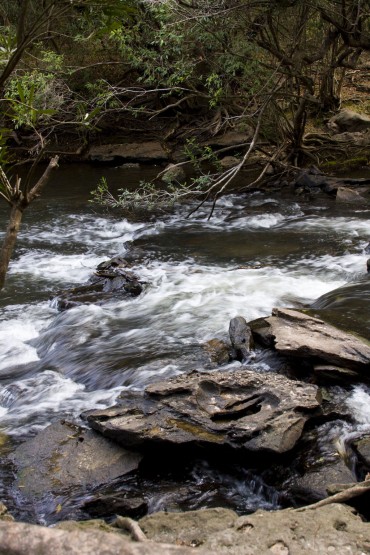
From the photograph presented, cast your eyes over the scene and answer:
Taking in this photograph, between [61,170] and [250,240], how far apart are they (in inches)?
357

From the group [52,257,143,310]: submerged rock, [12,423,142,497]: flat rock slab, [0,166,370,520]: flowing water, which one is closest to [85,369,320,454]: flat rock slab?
[12,423,142,497]: flat rock slab

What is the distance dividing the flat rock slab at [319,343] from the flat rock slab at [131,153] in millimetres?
12567

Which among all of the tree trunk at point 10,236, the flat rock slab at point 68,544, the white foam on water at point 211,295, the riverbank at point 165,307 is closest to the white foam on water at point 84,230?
the riverbank at point 165,307

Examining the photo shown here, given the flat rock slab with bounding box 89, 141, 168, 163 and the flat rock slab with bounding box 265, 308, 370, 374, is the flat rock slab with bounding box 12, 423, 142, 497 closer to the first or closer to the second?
the flat rock slab with bounding box 265, 308, 370, 374

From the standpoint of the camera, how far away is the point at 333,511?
10.0 feet

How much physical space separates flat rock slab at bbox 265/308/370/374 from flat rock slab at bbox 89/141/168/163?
12.6 meters

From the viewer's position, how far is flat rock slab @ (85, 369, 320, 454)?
14.6 ft

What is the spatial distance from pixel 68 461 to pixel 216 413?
1167 mm

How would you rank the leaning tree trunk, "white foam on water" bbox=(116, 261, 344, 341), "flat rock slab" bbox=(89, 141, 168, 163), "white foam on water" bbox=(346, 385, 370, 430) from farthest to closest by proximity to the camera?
"flat rock slab" bbox=(89, 141, 168, 163), "white foam on water" bbox=(116, 261, 344, 341), "white foam on water" bbox=(346, 385, 370, 430), the leaning tree trunk

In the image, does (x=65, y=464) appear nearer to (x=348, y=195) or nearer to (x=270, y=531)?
(x=270, y=531)

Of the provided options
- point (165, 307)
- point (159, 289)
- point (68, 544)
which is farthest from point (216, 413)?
point (159, 289)

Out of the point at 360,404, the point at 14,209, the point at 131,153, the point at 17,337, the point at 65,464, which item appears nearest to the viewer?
the point at 14,209

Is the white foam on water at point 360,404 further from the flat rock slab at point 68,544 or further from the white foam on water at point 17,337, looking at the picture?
the white foam on water at point 17,337

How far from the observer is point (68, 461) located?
4.61m
